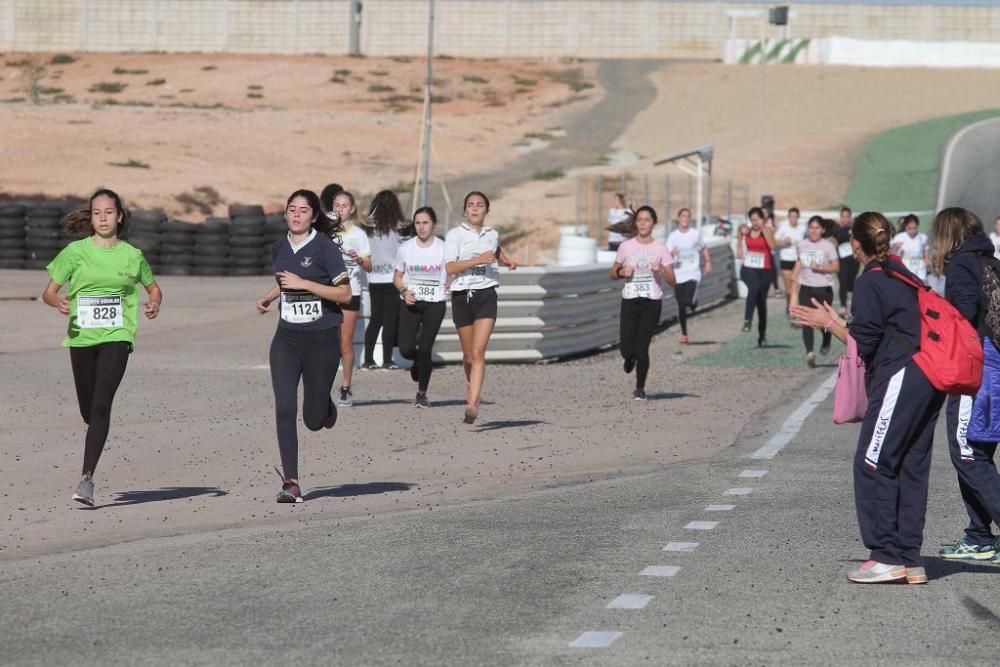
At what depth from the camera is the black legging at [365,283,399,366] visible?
1800cm

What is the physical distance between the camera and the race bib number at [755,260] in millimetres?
23750

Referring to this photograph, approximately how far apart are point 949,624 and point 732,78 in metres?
85.3

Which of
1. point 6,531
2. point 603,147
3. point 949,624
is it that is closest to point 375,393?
point 6,531

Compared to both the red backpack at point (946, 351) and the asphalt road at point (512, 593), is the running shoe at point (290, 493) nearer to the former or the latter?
the asphalt road at point (512, 593)

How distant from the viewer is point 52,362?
774 inches

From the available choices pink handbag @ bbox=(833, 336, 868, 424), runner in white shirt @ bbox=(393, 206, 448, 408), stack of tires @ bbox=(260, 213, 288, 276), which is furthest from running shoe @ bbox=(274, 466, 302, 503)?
stack of tires @ bbox=(260, 213, 288, 276)

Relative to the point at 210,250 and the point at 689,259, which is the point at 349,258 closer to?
the point at 689,259

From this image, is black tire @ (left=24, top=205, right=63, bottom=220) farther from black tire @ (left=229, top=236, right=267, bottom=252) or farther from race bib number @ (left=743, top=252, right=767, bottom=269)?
race bib number @ (left=743, top=252, right=767, bottom=269)

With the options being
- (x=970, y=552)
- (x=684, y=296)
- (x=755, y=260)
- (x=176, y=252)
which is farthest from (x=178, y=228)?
(x=970, y=552)

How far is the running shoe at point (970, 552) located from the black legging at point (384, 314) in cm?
982

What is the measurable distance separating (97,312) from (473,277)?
4.89 meters

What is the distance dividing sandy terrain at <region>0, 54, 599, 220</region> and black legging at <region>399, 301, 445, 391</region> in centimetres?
3701

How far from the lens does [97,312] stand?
10.3 meters

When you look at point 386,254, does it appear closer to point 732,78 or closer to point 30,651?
point 30,651
